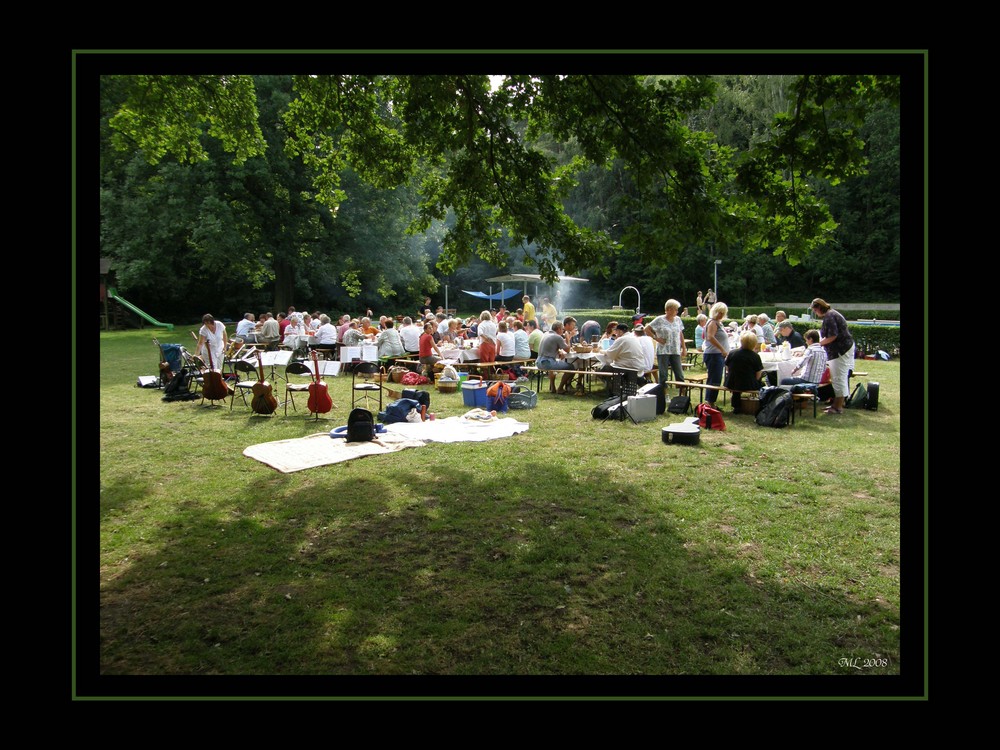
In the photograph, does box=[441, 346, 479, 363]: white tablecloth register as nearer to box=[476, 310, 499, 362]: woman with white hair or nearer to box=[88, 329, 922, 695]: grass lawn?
box=[476, 310, 499, 362]: woman with white hair

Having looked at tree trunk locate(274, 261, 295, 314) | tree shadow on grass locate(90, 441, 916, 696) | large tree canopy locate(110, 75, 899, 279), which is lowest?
tree shadow on grass locate(90, 441, 916, 696)

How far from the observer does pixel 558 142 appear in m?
7.18

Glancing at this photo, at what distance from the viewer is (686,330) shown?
25062 mm

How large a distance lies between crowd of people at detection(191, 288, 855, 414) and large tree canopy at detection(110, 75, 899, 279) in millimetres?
3969

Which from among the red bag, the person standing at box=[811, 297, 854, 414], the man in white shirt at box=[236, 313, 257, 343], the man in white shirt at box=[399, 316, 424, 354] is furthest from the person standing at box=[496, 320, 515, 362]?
the man in white shirt at box=[236, 313, 257, 343]

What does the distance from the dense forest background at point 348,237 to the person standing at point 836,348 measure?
863 centimetres

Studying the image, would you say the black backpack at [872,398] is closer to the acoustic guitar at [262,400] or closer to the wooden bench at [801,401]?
the wooden bench at [801,401]

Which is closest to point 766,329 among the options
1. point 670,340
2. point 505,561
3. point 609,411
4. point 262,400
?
point 670,340

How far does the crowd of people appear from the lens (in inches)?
434

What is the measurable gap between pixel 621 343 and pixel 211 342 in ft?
27.0

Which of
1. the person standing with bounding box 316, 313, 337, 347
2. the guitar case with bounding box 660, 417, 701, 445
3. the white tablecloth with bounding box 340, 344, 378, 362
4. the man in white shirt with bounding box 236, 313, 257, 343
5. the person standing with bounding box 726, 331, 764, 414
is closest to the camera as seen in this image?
the guitar case with bounding box 660, 417, 701, 445
